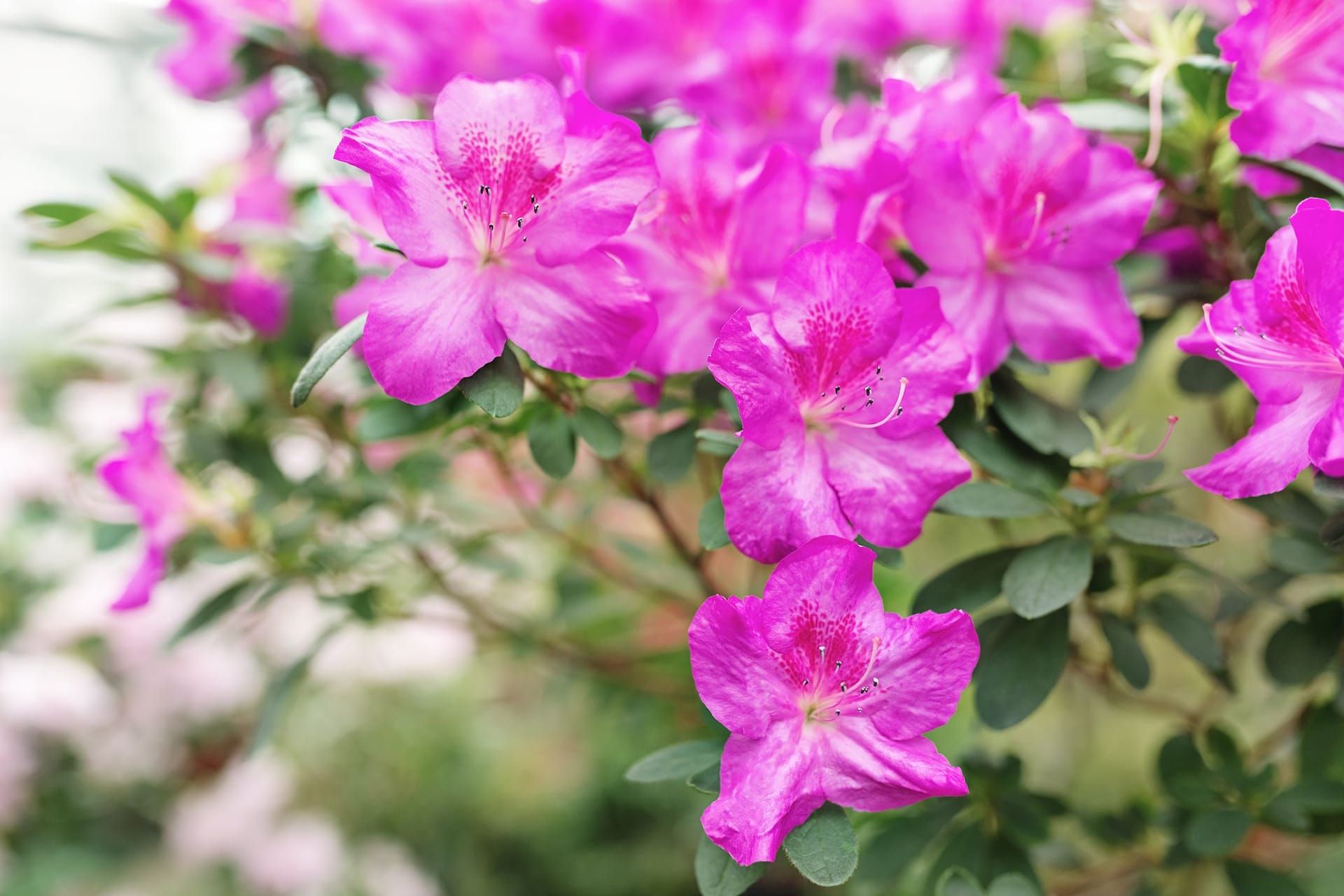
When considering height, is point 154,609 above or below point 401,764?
above

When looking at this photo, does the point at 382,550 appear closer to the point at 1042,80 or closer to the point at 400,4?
the point at 400,4

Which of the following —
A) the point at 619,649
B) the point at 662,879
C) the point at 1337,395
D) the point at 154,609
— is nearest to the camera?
the point at 1337,395

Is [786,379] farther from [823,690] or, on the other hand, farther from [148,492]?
[148,492]

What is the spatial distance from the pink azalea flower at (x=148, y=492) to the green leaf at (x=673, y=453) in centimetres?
47

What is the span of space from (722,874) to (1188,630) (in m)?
0.49

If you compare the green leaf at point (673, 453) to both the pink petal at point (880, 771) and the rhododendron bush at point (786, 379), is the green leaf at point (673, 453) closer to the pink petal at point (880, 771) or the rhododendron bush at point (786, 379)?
the rhododendron bush at point (786, 379)

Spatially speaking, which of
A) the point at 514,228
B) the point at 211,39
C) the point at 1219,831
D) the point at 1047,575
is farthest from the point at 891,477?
the point at 211,39

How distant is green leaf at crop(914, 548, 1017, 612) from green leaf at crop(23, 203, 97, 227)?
824 mm

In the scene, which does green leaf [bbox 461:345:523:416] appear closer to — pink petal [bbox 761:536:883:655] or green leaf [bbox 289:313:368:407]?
green leaf [bbox 289:313:368:407]

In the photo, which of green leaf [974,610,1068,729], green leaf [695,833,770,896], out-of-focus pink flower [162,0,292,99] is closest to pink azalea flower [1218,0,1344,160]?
green leaf [974,610,1068,729]

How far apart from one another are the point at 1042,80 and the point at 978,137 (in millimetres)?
528

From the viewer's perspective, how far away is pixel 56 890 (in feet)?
6.01

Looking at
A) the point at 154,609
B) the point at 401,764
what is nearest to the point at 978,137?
the point at 154,609

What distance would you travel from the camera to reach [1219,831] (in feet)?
2.75
